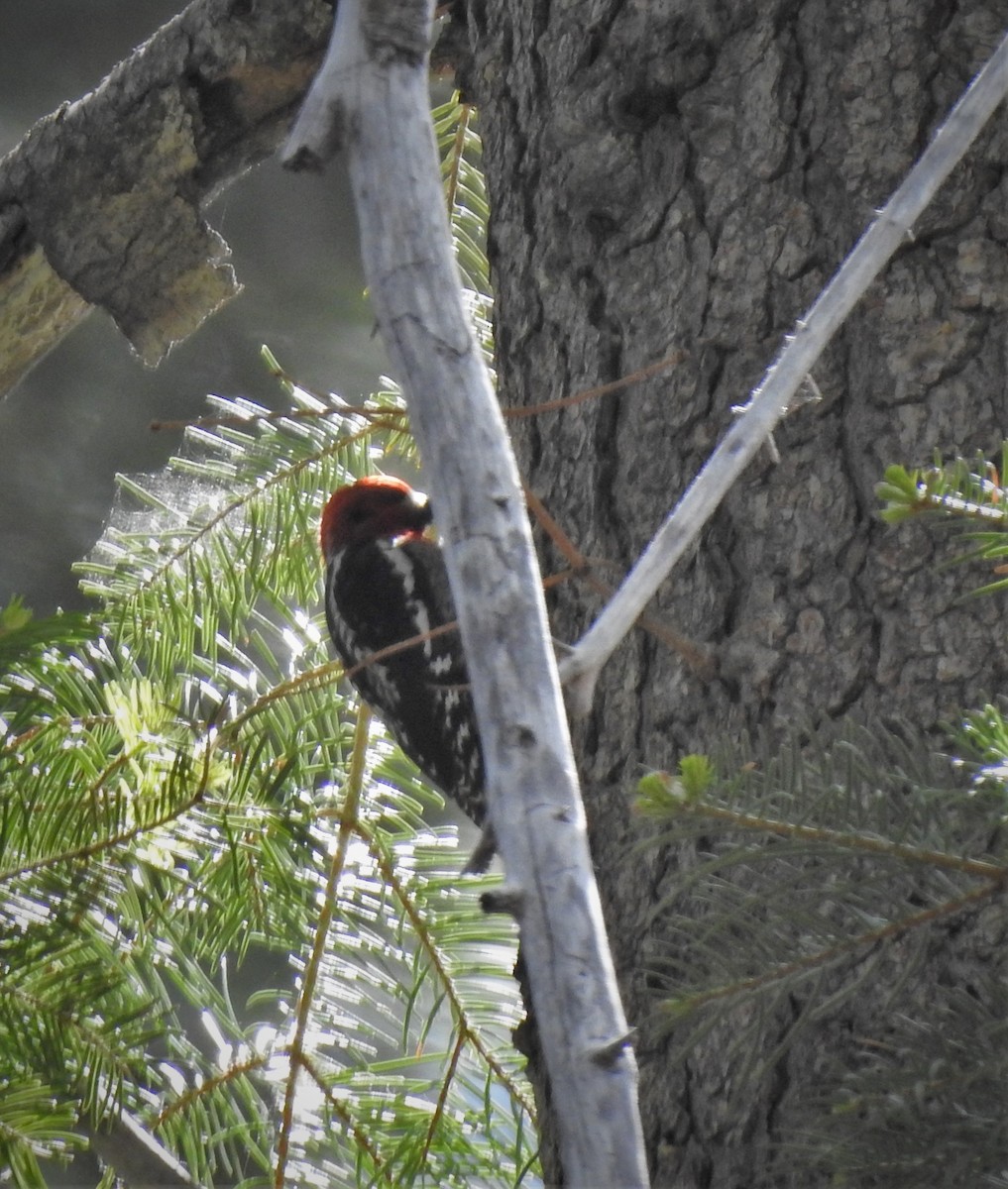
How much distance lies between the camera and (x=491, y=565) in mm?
505

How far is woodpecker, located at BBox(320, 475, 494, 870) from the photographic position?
178 cm

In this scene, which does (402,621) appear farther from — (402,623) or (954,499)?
(954,499)

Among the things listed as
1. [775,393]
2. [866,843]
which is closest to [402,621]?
[775,393]

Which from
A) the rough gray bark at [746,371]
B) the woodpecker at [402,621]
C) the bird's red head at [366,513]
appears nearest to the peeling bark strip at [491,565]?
the rough gray bark at [746,371]

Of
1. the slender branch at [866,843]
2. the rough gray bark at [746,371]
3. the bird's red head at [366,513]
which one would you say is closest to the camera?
the slender branch at [866,843]

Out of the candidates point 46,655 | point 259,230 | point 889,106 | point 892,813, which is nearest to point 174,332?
point 46,655

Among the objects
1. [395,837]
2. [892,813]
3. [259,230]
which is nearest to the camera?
[892,813]

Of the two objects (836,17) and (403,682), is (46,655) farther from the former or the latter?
(836,17)

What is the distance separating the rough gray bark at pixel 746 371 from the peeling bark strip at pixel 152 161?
1.44 ft

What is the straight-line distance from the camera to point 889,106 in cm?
98

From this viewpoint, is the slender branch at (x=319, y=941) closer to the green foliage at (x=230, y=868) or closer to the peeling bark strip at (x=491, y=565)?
the green foliage at (x=230, y=868)

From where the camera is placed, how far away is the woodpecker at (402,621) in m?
1.78

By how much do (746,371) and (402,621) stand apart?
3.26 feet

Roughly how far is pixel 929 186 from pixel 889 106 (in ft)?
1.00
